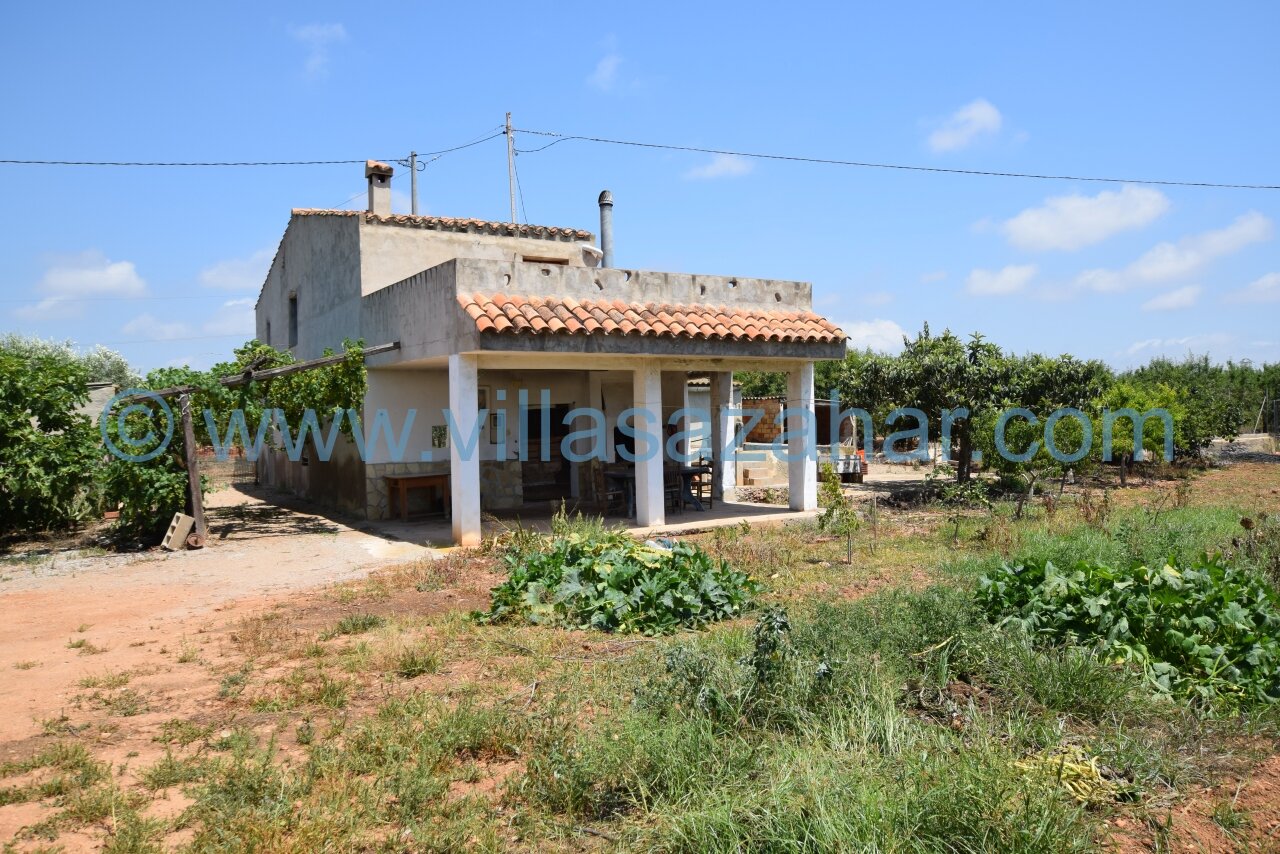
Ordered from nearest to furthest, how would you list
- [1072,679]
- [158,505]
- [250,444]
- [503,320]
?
[1072,679], [503,320], [158,505], [250,444]

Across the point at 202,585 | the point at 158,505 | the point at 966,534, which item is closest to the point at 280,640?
the point at 202,585

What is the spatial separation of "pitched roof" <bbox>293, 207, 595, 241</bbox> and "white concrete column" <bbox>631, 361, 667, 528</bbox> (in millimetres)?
5732

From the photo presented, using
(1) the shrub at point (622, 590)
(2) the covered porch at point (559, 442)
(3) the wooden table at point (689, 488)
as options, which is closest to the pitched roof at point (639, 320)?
(2) the covered porch at point (559, 442)


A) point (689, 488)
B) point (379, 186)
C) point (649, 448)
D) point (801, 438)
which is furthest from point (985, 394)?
point (379, 186)

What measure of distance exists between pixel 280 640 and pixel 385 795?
11.5 feet

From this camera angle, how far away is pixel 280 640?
7172mm

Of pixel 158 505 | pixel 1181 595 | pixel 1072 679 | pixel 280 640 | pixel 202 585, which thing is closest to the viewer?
pixel 1072 679

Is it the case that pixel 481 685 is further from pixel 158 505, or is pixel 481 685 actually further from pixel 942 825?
pixel 158 505

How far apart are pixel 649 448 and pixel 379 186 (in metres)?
9.35

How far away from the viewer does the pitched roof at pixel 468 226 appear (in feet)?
52.0

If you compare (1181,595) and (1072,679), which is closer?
(1072,679)

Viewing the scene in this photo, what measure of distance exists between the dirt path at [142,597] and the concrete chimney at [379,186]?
6.99 metres

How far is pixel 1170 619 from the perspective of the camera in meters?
5.43

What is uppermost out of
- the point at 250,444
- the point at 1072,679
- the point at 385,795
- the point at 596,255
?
the point at 596,255
